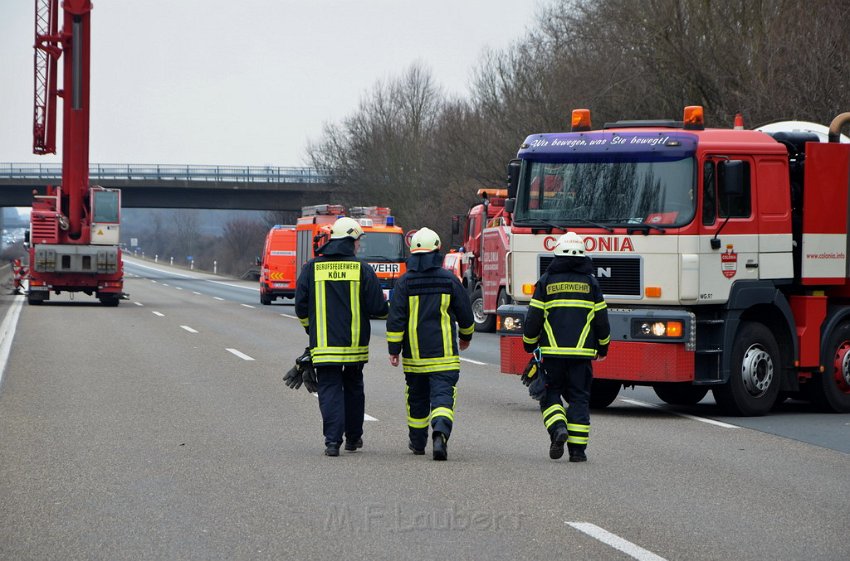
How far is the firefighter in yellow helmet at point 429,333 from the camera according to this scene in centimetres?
959

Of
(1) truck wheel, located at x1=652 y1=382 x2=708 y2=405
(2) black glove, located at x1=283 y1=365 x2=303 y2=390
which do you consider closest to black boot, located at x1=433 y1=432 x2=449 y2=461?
(2) black glove, located at x1=283 y1=365 x2=303 y2=390

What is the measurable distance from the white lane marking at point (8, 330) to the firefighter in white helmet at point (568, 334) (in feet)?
27.4

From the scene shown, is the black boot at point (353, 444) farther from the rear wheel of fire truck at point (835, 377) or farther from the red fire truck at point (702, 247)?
the rear wheel of fire truck at point (835, 377)

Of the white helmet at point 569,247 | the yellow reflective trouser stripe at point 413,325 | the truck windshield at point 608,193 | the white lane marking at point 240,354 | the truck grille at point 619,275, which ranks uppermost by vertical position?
the truck windshield at point 608,193

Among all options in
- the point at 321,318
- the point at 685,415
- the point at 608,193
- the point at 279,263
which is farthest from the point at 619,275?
the point at 279,263

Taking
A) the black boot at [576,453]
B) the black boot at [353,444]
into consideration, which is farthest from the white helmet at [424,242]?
the black boot at [576,453]

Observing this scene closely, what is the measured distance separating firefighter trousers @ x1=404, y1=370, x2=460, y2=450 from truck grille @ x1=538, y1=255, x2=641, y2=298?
11.2ft

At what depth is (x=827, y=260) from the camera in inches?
527

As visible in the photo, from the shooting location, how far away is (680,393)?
47.4 ft

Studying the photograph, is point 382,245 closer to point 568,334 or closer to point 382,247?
point 382,247

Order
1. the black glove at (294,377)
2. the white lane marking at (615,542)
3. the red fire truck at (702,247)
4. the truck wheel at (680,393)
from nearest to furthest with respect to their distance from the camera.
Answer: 1. the white lane marking at (615,542)
2. the black glove at (294,377)
3. the red fire truck at (702,247)
4. the truck wheel at (680,393)

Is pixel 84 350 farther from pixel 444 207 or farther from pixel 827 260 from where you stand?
pixel 444 207

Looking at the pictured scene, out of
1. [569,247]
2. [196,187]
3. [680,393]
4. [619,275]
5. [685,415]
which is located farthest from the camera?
[196,187]

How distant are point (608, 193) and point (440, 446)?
4175 mm
